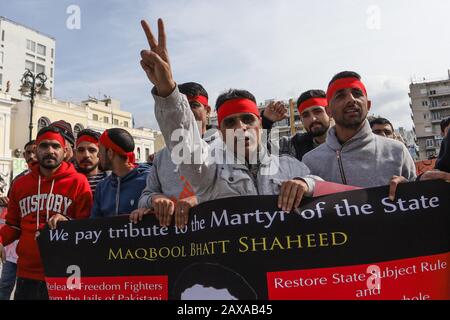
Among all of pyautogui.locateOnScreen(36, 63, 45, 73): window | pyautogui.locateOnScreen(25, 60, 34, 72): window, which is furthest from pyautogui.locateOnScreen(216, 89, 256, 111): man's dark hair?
pyautogui.locateOnScreen(36, 63, 45, 73): window

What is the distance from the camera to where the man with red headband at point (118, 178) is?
133 inches

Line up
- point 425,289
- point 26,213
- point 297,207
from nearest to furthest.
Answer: point 425,289 < point 297,207 < point 26,213

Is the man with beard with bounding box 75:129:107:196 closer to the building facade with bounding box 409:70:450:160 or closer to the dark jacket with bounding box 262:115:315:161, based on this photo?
the dark jacket with bounding box 262:115:315:161

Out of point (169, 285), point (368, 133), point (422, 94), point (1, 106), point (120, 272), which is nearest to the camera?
point (169, 285)

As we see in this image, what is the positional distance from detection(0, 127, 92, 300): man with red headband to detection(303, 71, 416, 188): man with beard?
2.02 metres

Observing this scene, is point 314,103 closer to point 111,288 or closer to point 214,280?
point 214,280

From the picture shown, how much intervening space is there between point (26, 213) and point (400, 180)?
9.84 feet

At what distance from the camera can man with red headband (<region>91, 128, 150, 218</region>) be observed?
133 inches

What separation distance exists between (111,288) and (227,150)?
119 cm

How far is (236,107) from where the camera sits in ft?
8.82

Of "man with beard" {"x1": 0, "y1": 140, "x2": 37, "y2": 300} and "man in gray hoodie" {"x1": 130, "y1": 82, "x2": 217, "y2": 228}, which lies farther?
"man with beard" {"x1": 0, "y1": 140, "x2": 37, "y2": 300}
